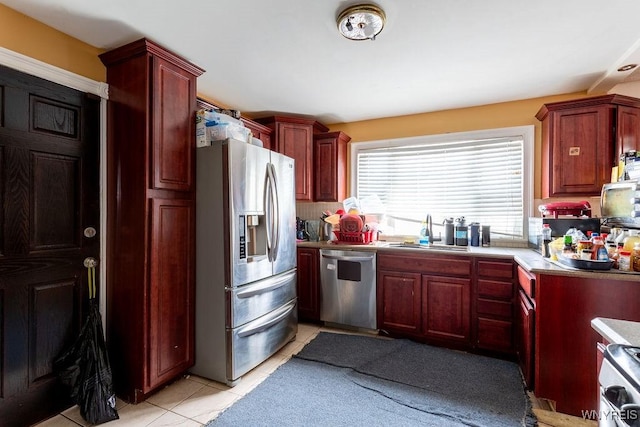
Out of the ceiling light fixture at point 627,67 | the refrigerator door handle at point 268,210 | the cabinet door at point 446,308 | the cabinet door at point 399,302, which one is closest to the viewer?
the ceiling light fixture at point 627,67

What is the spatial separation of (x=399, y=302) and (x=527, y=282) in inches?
44.3

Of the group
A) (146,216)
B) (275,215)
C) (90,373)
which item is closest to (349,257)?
(275,215)

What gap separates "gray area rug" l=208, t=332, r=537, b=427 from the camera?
5.74ft

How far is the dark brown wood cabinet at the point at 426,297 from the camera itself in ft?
8.52

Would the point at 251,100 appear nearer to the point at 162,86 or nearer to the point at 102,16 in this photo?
the point at 162,86

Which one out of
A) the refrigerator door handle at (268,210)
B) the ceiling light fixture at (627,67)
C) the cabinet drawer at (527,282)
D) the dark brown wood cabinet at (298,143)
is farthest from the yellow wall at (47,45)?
the ceiling light fixture at (627,67)

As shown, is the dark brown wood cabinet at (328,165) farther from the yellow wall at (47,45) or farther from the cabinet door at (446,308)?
the yellow wall at (47,45)

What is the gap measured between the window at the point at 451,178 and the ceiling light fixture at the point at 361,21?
71.3 inches

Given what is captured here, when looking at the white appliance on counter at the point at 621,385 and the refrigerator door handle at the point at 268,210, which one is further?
the refrigerator door handle at the point at 268,210

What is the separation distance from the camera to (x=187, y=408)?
73.1 inches

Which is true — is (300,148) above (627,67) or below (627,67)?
below

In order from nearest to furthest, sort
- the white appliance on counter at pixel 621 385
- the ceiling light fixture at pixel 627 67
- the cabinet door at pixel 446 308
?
1. the white appliance on counter at pixel 621 385
2. the ceiling light fixture at pixel 627 67
3. the cabinet door at pixel 446 308

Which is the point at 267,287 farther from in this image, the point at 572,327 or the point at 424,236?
the point at 572,327

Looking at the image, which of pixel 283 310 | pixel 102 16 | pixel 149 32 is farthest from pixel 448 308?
pixel 102 16
